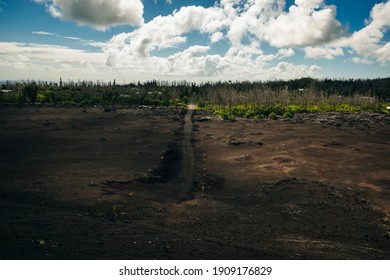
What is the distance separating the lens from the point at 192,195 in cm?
1830

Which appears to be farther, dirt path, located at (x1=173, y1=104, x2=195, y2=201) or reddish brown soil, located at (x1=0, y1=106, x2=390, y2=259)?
dirt path, located at (x1=173, y1=104, x2=195, y2=201)

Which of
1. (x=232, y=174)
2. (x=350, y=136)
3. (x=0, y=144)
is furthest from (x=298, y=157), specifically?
(x=0, y=144)

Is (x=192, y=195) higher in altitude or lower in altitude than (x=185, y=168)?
lower

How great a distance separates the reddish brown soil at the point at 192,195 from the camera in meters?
11.1

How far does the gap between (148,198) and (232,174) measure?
24.9ft

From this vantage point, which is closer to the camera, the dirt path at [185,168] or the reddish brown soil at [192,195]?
the reddish brown soil at [192,195]

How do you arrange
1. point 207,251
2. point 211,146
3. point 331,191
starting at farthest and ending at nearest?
point 211,146, point 331,191, point 207,251

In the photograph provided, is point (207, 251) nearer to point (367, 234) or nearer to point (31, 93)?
point (367, 234)

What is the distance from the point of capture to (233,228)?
13938 mm

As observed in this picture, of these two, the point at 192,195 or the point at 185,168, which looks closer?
the point at 192,195

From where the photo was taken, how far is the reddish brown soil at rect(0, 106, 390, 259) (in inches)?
436

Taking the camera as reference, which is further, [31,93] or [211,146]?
[31,93]
